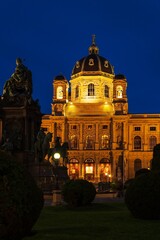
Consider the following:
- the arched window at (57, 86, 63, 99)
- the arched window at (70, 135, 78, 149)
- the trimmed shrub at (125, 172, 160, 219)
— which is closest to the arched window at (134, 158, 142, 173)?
the arched window at (70, 135, 78, 149)

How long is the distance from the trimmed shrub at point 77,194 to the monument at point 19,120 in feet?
15.2

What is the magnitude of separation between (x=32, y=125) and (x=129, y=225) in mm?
14028

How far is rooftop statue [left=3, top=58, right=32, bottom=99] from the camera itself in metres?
28.2

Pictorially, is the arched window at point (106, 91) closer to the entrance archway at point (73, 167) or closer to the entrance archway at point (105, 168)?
the entrance archway at point (105, 168)

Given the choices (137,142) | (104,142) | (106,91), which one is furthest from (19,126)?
(106,91)

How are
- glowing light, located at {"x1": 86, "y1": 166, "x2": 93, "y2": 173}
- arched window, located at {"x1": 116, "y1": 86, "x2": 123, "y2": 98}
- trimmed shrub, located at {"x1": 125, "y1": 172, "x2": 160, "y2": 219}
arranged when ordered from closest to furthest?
trimmed shrub, located at {"x1": 125, "y1": 172, "x2": 160, "y2": 219}, glowing light, located at {"x1": 86, "y1": 166, "x2": 93, "y2": 173}, arched window, located at {"x1": 116, "y1": 86, "x2": 123, "y2": 98}

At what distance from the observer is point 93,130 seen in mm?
92500

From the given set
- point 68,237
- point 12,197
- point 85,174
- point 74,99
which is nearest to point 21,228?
point 12,197

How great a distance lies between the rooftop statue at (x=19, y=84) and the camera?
2817 cm

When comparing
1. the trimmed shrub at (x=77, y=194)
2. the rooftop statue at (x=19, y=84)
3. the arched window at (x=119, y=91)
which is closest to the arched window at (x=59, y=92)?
the arched window at (x=119, y=91)

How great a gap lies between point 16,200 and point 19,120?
18.2 metres

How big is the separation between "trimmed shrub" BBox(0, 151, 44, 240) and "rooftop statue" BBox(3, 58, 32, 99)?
1827cm

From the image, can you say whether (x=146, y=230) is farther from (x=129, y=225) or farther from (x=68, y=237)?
(x=68, y=237)

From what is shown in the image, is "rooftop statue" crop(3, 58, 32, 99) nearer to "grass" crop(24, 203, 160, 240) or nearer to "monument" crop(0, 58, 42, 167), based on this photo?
"monument" crop(0, 58, 42, 167)
